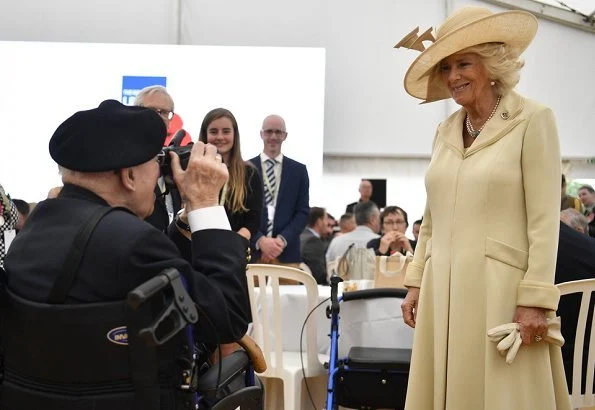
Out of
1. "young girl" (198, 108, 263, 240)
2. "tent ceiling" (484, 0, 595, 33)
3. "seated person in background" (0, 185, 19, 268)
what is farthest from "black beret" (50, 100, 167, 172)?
"tent ceiling" (484, 0, 595, 33)

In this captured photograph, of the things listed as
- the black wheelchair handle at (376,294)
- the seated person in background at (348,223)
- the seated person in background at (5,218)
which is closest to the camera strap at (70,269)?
the black wheelchair handle at (376,294)

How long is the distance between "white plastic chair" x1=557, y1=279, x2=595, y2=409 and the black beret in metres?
1.88

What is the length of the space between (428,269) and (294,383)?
131 cm

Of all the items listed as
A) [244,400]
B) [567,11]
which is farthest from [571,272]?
[567,11]

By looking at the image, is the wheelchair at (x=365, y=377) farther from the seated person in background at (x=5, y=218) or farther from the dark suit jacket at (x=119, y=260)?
the seated person in background at (x=5, y=218)

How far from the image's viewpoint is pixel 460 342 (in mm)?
2252

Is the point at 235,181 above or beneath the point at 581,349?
above

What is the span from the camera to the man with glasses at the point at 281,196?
14.6 ft

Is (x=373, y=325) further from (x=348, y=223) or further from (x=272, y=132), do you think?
(x=348, y=223)

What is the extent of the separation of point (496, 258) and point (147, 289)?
46.6 inches

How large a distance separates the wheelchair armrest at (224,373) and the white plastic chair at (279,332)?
1.48 metres

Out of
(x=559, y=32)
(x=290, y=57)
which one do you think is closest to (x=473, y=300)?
(x=290, y=57)

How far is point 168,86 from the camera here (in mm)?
8078

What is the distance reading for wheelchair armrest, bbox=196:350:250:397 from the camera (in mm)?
1709
